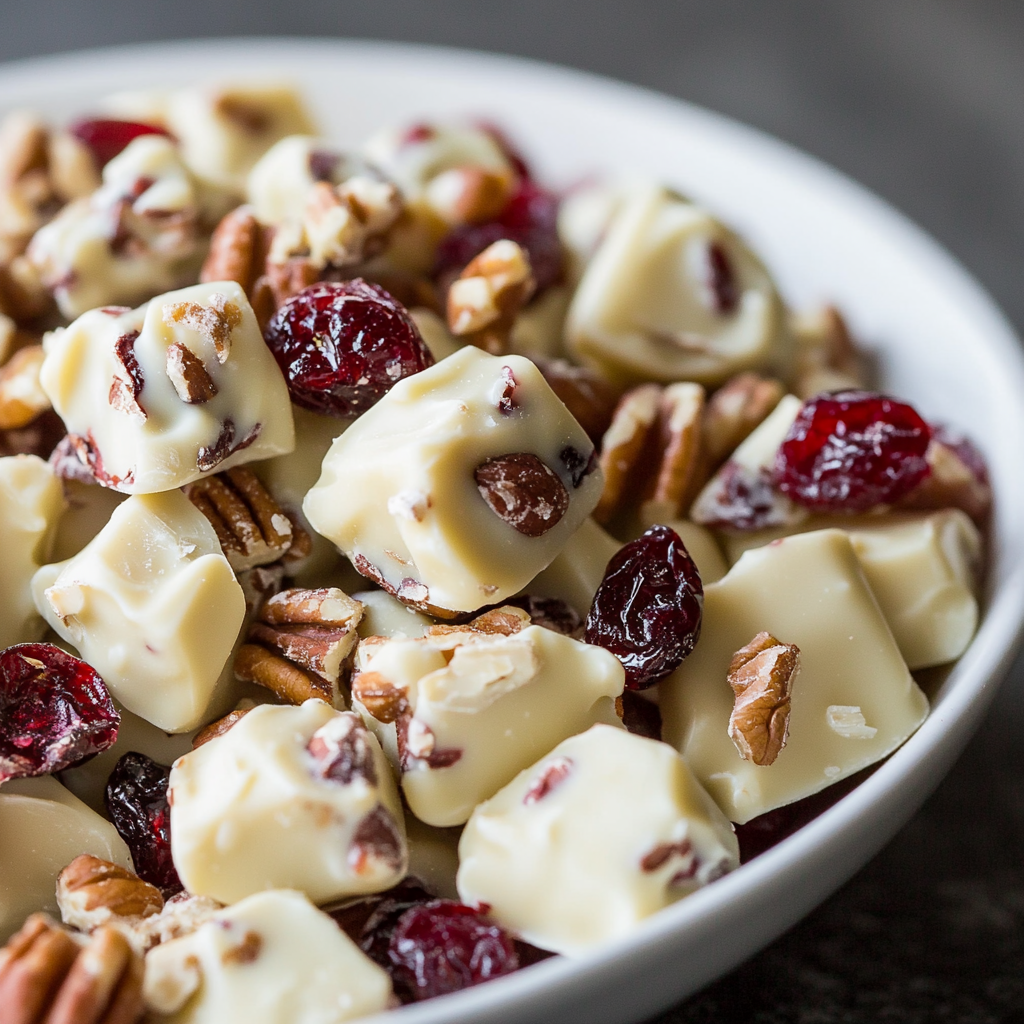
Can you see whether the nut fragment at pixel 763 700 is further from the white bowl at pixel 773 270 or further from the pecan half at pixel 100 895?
the pecan half at pixel 100 895

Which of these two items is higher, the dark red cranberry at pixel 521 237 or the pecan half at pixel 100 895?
the dark red cranberry at pixel 521 237

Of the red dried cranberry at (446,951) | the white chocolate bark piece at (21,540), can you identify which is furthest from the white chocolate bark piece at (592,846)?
the white chocolate bark piece at (21,540)

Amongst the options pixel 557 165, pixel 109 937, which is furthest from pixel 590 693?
pixel 557 165

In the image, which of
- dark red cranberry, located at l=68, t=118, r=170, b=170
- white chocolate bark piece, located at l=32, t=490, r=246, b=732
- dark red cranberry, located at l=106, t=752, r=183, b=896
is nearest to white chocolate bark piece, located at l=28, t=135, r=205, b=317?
dark red cranberry, located at l=68, t=118, r=170, b=170

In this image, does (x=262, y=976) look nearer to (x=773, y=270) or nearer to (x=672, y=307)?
(x=672, y=307)

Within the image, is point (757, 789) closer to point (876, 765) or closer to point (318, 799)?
point (876, 765)

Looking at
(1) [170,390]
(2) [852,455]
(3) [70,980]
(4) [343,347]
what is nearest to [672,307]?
(2) [852,455]
